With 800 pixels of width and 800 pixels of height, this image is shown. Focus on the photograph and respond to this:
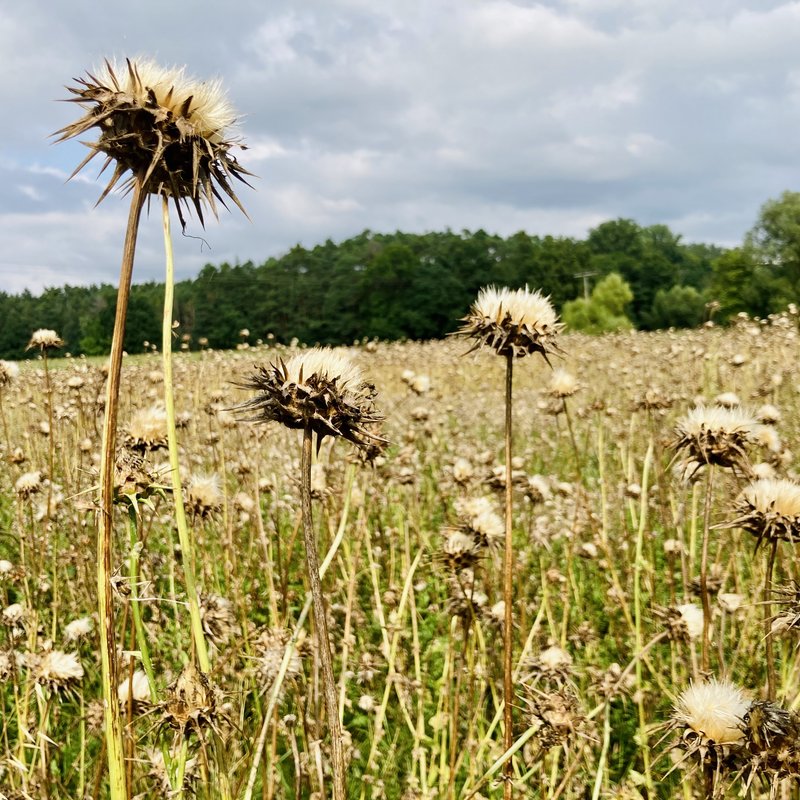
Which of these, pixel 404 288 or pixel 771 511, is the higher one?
pixel 404 288

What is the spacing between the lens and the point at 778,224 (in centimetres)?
6278

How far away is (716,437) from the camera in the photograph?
8.20ft

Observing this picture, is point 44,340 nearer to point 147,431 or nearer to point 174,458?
point 147,431

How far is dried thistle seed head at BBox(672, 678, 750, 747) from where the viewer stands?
1681mm

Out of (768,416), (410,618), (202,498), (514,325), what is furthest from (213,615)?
(768,416)

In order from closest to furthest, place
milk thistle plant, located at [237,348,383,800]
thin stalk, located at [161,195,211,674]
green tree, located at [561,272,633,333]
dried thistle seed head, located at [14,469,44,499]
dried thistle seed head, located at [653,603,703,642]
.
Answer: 1. thin stalk, located at [161,195,211,674]
2. milk thistle plant, located at [237,348,383,800]
3. dried thistle seed head, located at [653,603,703,642]
4. dried thistle seed head, located at [14,469,44,499]
5. green tree, located at [561,272,633,333]

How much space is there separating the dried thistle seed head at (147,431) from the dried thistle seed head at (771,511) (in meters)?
1.84

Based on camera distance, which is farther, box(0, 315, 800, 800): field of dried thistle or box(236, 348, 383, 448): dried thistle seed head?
box(0, 315, 800, 800): field of dried thistle

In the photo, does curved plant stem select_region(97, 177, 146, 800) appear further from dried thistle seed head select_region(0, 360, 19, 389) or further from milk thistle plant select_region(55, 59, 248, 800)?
dried thistle seed head select_region(0, 360, 19, 389)

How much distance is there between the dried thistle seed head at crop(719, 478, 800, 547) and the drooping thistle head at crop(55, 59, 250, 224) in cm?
178

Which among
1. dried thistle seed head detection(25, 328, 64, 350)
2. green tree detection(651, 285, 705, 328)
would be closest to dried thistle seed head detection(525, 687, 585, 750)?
dried thistle seed head detection(25, 328, 64, 350)

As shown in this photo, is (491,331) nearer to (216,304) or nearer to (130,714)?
(130,714)

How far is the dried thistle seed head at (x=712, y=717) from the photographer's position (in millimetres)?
1681

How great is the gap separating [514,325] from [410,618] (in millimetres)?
3322
